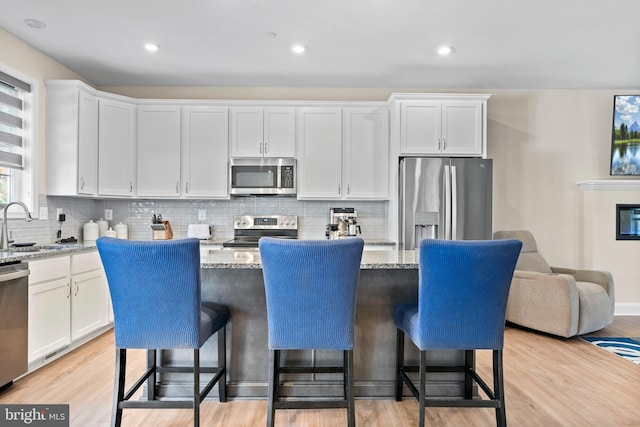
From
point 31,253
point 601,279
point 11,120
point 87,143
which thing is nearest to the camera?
point 31,253

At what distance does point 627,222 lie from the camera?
4.54 m

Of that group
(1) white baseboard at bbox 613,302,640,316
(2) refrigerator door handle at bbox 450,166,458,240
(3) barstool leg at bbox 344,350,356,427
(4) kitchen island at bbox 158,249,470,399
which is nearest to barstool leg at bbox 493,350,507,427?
(4) kitchen island at bbox 158,249,470,399

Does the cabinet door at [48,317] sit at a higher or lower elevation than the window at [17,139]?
lower

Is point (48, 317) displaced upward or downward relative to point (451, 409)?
upward

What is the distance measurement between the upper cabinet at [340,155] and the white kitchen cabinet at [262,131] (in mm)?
150

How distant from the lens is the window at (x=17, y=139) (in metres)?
3.15

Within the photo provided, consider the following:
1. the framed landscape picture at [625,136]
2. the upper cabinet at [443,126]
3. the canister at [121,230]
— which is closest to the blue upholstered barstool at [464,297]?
the upper cabinet at [443,126]

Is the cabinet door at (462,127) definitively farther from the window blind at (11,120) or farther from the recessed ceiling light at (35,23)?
the window blind at (11,120)

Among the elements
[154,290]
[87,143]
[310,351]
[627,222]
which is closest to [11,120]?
[87,143]

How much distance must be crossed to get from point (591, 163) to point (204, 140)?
472 cm

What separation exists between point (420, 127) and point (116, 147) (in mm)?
3347

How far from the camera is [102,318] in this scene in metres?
3.62

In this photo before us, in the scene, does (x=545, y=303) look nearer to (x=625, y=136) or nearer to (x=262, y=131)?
(x=625, y=136)

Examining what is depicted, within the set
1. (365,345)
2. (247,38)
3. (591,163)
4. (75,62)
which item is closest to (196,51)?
(247,38)
